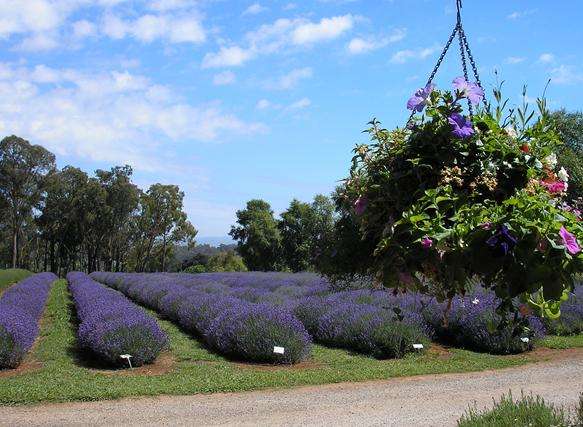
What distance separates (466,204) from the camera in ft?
6.59

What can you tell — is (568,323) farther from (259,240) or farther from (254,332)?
(259,240)

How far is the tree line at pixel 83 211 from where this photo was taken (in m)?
53.0

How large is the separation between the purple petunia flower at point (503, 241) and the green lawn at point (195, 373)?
251 inches

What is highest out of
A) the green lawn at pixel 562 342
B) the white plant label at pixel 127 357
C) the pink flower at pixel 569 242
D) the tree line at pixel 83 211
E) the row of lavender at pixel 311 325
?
the tree line at pixel 83 211

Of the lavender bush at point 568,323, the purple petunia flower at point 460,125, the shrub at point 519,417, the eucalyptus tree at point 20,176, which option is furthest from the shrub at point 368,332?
the eucalyptus tree at point 20,176

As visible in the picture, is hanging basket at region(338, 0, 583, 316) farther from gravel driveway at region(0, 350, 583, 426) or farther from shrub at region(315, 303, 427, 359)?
shrub at region(315, 303, 427, 359)

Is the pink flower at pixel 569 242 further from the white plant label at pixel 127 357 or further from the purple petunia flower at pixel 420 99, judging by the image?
the white plant label at pixel 127 357

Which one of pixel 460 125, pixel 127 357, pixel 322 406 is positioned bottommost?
pixel 322 406

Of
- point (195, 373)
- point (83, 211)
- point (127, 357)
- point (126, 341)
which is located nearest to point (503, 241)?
point (195, 373)

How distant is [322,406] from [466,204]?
5083 mm

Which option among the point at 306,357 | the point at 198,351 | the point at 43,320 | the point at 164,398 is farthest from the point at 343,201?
the point at 43,320

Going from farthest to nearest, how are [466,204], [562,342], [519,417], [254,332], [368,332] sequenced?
1. [562,342]
2. [368,332]
3. [254,332]
4. [519,417]
5. [466,204]

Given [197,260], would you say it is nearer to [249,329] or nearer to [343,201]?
[249,329]

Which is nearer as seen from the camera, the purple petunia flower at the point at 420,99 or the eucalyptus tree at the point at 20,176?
the purple petunia flower at the point at 420,99
